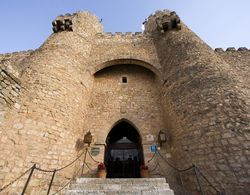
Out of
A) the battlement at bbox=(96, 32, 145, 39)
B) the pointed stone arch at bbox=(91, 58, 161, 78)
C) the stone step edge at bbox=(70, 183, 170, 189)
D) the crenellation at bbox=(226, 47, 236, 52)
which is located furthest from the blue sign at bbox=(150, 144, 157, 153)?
the crenellation at bbox=(226, 47, 236, 52)

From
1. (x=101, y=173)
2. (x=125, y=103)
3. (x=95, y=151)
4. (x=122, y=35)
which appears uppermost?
(x=122, y=35)

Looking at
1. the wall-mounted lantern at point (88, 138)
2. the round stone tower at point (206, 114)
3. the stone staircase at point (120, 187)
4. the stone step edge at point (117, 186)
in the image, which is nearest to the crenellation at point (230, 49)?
the round stone tower at point (206, 114)

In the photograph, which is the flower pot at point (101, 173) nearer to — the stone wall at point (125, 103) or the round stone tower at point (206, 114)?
the stone wall at point (125, 103)

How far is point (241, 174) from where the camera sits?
10.9 feet

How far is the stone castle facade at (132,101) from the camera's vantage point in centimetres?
377

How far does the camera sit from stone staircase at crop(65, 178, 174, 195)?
2.85m

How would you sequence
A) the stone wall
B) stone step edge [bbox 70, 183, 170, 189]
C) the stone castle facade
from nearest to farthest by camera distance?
stone step edge [bbox 70, 183, 170, 189] → the stone castle facade → the stone wall

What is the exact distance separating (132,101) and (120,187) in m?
4.03

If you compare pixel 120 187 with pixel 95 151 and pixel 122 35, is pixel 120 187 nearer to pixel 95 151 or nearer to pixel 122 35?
pixel 95 151

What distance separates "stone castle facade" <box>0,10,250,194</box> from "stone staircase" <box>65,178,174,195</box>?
131 cm

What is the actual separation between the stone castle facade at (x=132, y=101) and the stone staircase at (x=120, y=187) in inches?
51.6

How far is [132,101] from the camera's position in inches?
266

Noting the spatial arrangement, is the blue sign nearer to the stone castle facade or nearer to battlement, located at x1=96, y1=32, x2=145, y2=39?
the stone castle facade

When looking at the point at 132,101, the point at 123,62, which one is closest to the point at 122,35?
the point at 123,62
